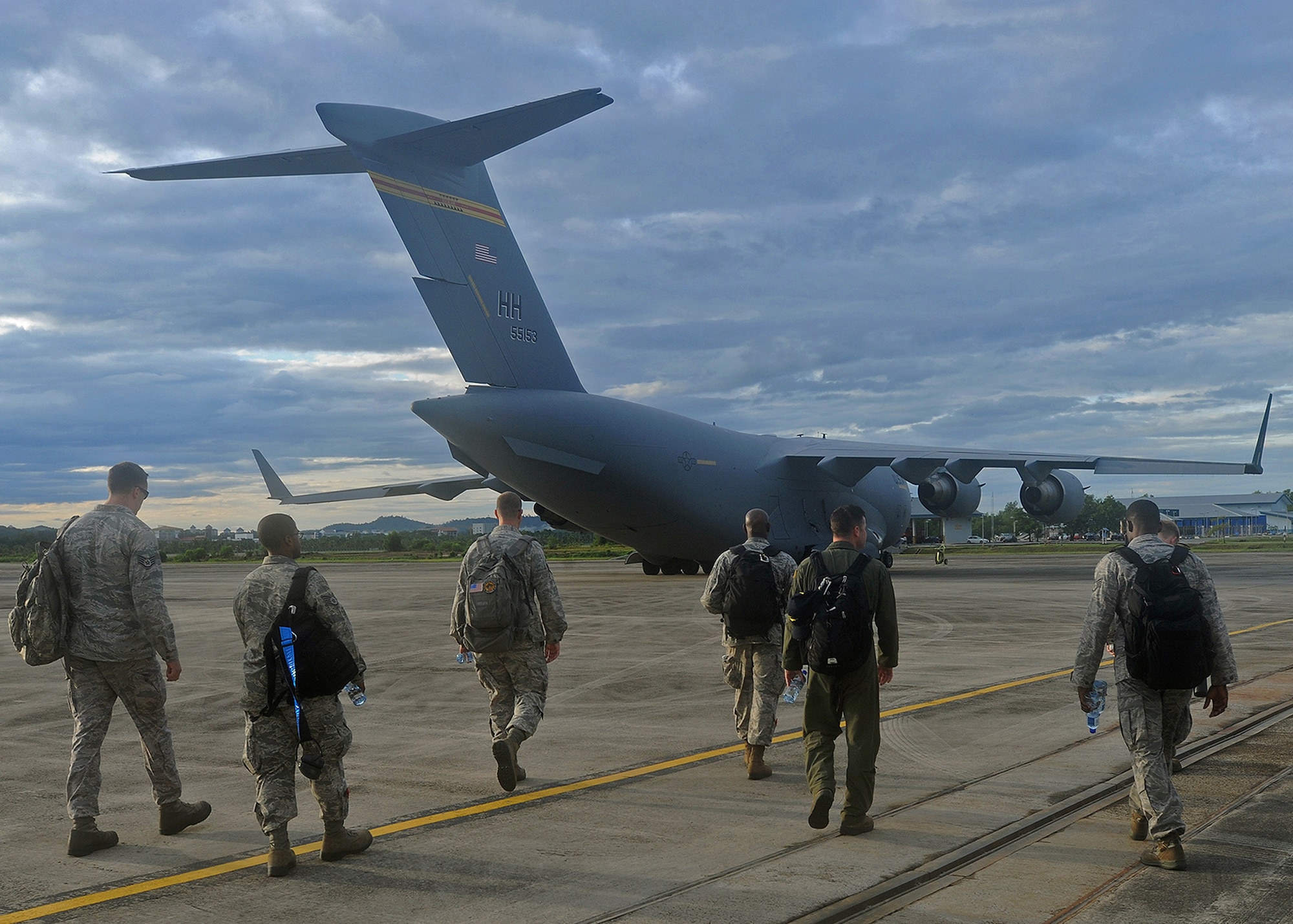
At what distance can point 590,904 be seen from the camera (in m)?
4.47

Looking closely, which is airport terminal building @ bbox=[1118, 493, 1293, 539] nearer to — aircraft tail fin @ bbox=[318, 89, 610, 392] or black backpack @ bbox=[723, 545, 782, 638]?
aircraft tail fin @ bbox=[318, 89, 610, 392]

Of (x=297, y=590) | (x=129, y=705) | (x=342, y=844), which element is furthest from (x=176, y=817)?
(x=297, y=590)

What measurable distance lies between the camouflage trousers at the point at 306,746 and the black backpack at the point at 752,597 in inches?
108

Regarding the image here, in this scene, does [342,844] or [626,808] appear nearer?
[342,844]

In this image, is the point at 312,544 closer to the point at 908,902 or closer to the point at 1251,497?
the point at 908,902

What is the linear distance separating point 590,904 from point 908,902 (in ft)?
4.58

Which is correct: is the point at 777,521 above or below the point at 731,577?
below

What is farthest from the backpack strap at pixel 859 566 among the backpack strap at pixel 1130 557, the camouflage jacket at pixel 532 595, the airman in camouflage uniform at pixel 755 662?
the camouflage jacket at pixel 532 595

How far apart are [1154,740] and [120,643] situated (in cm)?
545

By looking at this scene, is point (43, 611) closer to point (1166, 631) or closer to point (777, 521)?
point (1166, 631)

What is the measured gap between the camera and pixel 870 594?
571cm

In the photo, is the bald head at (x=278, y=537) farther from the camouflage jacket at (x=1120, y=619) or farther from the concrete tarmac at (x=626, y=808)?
the camouflage jacket at (x=1120, y=619)

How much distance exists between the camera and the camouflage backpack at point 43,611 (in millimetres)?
5488

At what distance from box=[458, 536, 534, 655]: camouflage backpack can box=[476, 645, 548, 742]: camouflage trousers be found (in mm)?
116
